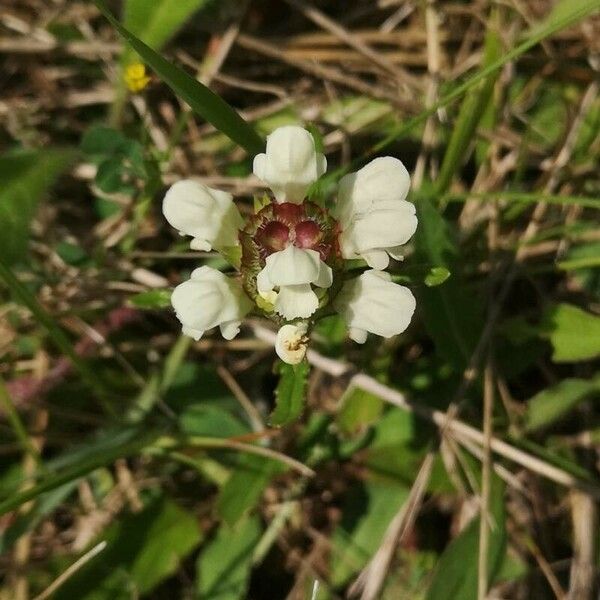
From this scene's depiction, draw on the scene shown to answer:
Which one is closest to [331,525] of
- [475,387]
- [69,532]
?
[475,387]

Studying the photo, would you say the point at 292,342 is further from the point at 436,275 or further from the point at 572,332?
the point at 572,332

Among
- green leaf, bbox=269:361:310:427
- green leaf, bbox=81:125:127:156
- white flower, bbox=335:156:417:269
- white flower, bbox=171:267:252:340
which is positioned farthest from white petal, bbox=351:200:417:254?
green leaf, bbox=81:125:127:156

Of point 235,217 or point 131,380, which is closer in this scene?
point 235,217

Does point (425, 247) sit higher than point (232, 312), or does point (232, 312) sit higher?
point (232, 312)

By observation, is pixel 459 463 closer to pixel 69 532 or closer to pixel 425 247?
pixel 425 247

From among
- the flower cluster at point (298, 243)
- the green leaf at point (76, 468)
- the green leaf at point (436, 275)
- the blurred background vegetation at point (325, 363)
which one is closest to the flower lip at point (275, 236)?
the flower cluster at point (298, 243)

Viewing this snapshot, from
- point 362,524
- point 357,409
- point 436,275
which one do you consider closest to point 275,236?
point 436,275
